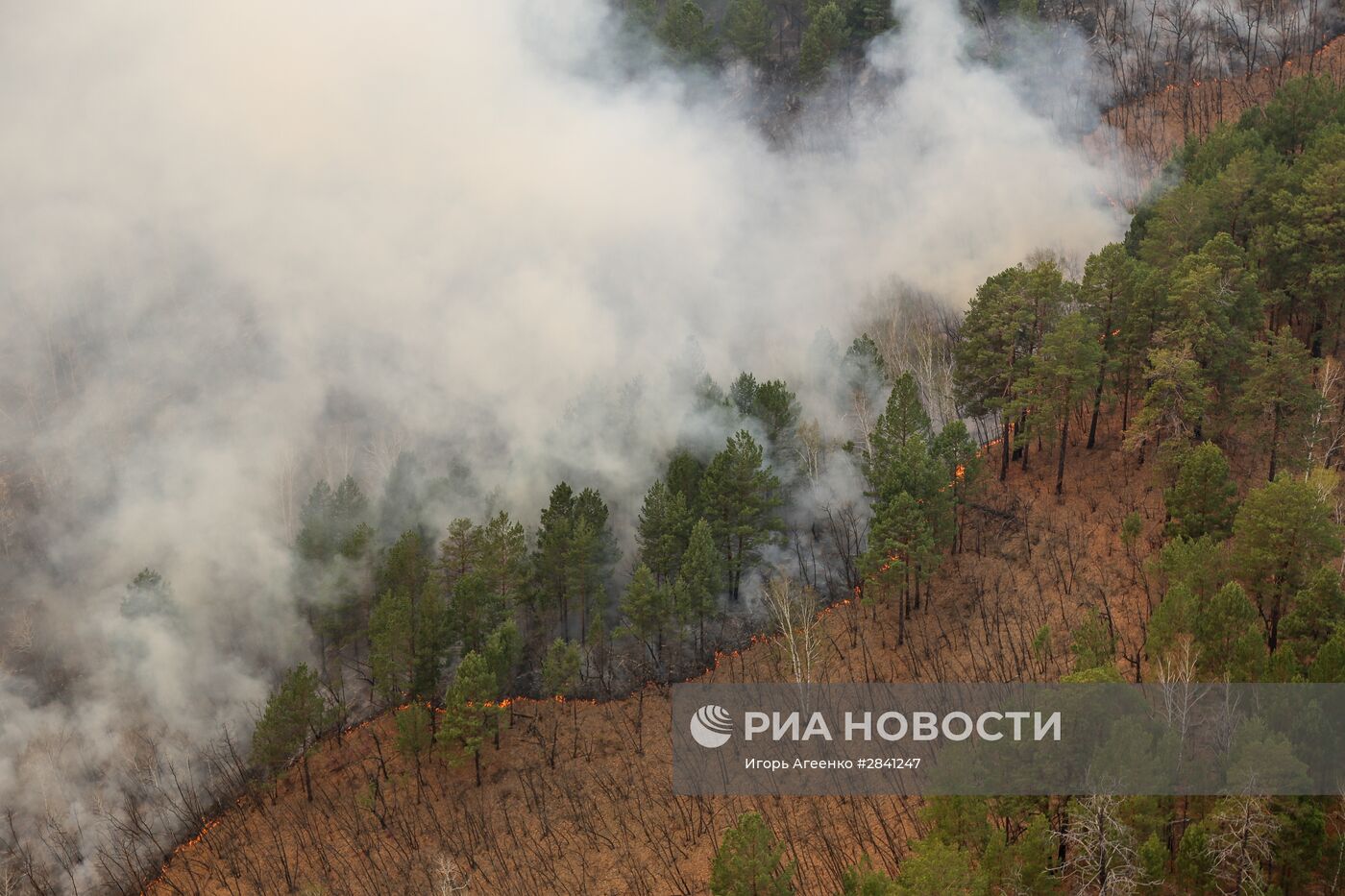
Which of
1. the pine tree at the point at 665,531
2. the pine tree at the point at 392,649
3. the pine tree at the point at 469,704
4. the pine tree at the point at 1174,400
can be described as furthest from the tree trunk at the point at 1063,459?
the pine tree at the point at 392,649

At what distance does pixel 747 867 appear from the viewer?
124ft

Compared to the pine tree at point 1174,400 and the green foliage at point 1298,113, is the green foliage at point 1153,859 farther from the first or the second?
the green foliage at point 1298,113

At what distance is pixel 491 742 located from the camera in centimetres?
5825

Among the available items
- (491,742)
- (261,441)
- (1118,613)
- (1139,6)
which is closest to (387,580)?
(491,742)

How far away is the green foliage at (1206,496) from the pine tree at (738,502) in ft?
68.8

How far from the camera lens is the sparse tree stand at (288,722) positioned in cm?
5519

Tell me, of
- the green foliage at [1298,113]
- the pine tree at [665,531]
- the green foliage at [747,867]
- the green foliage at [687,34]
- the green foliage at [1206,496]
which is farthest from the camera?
the green foliage at [687,34]

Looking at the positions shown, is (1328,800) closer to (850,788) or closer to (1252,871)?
(1252,871)

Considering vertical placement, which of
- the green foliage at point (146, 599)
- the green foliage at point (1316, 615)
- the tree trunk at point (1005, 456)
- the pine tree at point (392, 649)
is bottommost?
the green foliage at point (1316, 615)

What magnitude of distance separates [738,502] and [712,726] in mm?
11919

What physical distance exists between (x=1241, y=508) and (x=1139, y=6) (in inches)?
2767

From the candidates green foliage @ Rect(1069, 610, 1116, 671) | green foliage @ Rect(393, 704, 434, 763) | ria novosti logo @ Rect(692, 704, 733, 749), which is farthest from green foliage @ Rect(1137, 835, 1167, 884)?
green foliage @ Rect(393, 704, 434, 763)

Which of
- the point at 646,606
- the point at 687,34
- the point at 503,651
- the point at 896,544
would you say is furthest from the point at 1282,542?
the point at 687,34

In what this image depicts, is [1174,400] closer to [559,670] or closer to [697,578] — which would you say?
[697,578]
